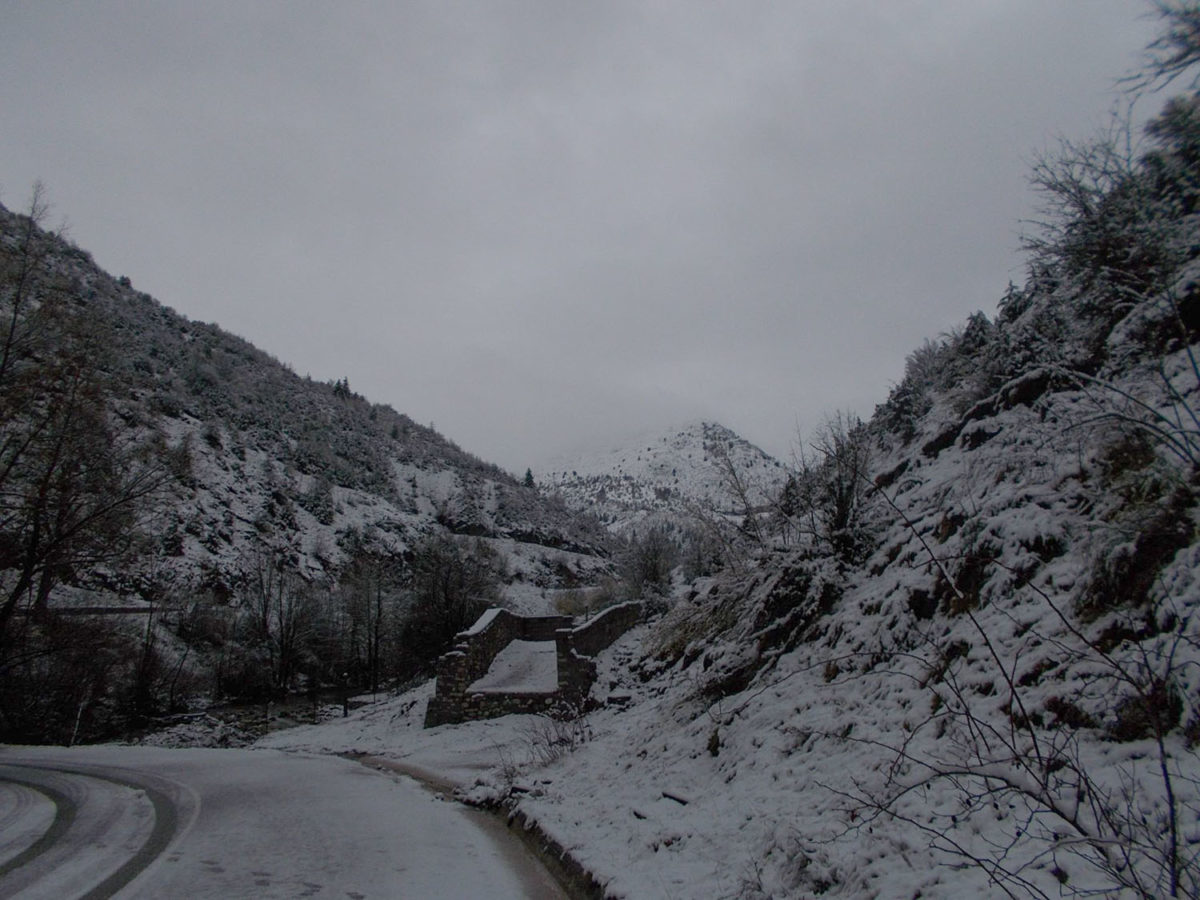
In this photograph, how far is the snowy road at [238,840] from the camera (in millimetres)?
4258

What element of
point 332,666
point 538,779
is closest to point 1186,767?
point 538,779

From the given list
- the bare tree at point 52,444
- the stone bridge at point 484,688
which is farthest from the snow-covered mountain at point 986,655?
the bare tree at point 52,444

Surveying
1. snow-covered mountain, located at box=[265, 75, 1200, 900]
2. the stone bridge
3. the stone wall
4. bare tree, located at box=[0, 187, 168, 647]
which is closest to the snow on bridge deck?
the stone bridge

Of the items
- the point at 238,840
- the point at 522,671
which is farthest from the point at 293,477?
the point at 238,840

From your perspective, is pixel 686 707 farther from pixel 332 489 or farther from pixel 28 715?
pixel 332 489

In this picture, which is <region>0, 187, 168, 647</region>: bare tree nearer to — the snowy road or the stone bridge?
the snowy road

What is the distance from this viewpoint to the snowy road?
14.0 feet

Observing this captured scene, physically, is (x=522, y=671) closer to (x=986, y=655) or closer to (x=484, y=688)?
(x=484, y=688)

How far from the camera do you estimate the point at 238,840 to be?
208 inches

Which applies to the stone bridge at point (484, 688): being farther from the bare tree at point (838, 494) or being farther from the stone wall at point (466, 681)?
the bare tree at point (838, 494)

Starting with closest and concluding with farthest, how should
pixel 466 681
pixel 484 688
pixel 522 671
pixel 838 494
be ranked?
pixel 838 494 < pixel 466 681 < pixel 484 688 < pixel 522 671

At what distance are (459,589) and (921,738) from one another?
112 feet

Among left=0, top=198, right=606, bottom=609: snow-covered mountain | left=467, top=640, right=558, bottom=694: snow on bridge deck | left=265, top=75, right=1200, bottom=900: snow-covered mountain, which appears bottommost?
left=467, top=640, right=558, bottom=694: snow on bridge deck

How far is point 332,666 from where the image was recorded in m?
41.9
